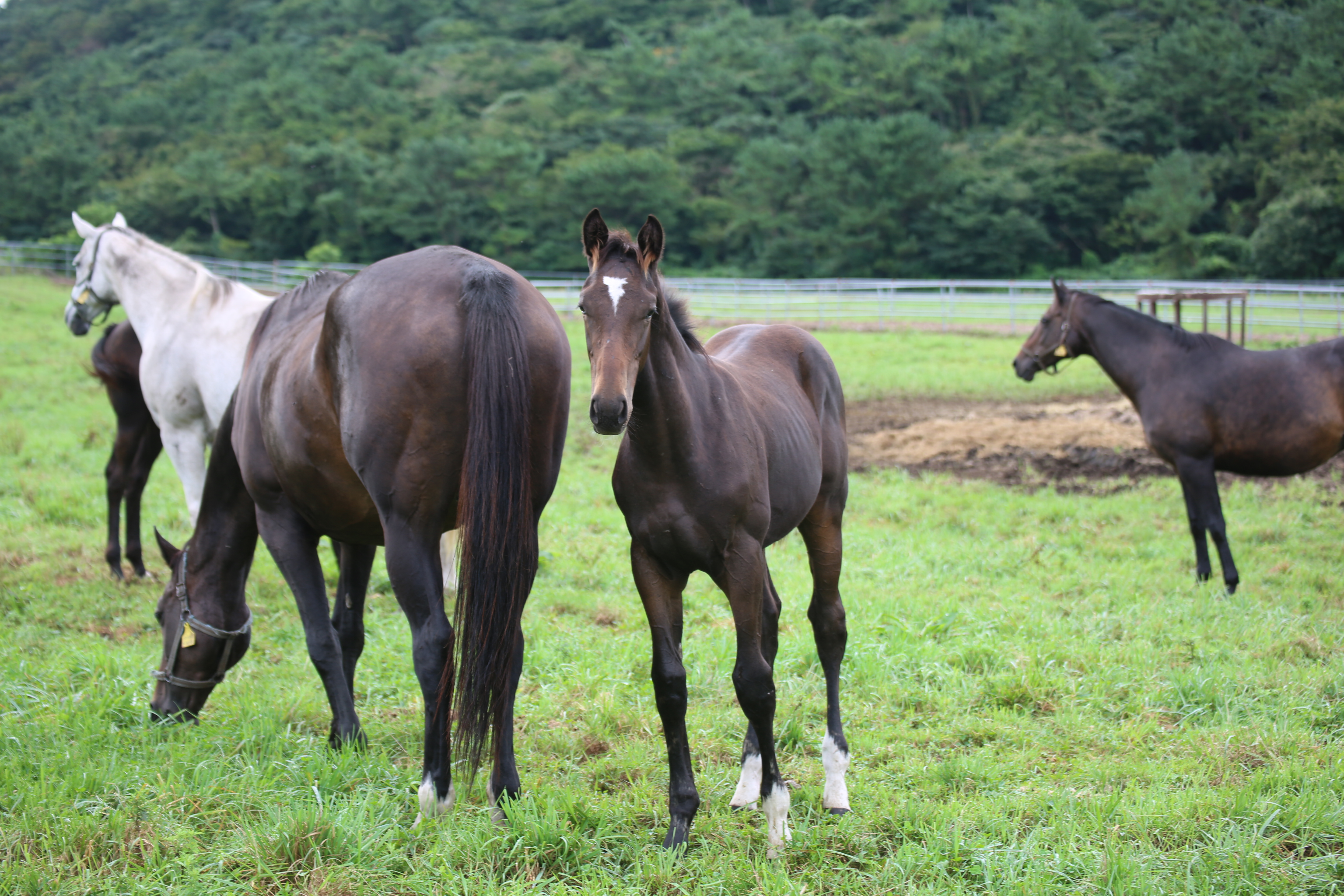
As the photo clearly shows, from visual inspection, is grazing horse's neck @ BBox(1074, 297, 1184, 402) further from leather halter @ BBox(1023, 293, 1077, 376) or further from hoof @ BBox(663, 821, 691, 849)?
hoof @ BBox(663, 821, 691, 849)

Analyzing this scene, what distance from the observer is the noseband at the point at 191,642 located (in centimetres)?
382

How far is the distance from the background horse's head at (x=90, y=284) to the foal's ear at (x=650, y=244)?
5.40 m

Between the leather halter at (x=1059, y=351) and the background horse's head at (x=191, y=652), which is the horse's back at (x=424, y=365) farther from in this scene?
the leather halter at (x=1059, y=351)

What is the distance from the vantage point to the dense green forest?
3994 cm

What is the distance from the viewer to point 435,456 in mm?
3023

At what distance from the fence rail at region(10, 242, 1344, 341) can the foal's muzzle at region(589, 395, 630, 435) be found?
14943 millimetres

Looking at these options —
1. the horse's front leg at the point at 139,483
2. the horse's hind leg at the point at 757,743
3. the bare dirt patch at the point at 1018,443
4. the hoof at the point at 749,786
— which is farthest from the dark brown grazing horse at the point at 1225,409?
the horse's front leg at the point at 139,483

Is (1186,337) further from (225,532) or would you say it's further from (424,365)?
(225,532)

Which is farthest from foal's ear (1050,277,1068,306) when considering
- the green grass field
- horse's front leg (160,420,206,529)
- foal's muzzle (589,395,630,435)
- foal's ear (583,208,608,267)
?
horse's front leg (160,420,206,529)

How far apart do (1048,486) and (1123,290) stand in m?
21.4

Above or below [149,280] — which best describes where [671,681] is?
below

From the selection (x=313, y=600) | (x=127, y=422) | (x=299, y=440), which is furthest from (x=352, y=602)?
(x=127, y=422)

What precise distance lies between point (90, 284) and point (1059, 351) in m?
8.33

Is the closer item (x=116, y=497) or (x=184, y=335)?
(x=184, y=335)
